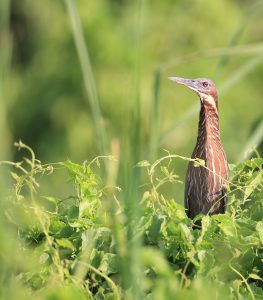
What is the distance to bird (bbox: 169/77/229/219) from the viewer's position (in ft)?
16.4

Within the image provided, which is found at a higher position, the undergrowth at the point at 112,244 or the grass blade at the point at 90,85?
the grass blade at the point at 90,85

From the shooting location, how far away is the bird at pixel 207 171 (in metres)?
5.00

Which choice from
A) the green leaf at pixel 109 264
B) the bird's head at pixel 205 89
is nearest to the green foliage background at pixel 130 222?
the green leaf at pixel 109 264

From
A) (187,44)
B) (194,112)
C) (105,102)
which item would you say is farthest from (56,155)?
(194,112)

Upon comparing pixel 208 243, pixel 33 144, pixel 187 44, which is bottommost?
pixel 33 144

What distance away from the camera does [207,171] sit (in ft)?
16.5

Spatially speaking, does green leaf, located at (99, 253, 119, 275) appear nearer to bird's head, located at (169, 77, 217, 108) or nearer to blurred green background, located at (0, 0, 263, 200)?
bird's head, located at (169, 77, 217, 108)

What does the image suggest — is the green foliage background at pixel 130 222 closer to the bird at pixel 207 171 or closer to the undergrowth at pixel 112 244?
the undergrowth at pixel 112 244

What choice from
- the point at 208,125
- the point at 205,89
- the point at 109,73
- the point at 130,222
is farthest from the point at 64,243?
the point at 109,73

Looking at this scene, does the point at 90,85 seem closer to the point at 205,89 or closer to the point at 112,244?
the point at 112,244

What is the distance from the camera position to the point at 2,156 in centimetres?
355

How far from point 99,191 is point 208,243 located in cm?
42

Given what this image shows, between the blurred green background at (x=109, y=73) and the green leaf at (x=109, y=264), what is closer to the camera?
the green leaf at (x=109, y=264)

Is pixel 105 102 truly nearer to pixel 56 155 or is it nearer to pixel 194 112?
pixel 56 155
